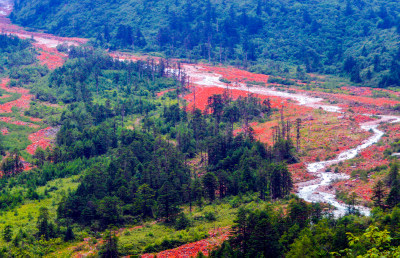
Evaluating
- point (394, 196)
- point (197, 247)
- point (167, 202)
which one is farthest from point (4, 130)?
point (394, 196)

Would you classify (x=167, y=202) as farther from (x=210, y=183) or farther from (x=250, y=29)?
(x=250, y=29)

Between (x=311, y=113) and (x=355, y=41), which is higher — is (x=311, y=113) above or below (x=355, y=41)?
below

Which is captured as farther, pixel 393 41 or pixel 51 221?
pixel 393 41

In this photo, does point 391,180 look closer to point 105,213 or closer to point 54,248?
point 105,213

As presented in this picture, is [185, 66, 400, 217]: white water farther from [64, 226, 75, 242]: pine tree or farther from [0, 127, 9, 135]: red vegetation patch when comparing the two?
[0, 127, 9, 135]: red vegetation patch

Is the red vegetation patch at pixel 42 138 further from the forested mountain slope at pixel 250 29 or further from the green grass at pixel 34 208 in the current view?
the forested mountain slope at pixel 250 29

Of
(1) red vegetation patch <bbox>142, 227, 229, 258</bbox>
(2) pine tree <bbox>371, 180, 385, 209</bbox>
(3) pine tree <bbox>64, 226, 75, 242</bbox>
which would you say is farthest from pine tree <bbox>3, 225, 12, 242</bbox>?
(2) pine tree <bbox>371, 180, 385, 209</bbox>

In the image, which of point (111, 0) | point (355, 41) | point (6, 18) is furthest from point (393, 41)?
point (6, 18)
